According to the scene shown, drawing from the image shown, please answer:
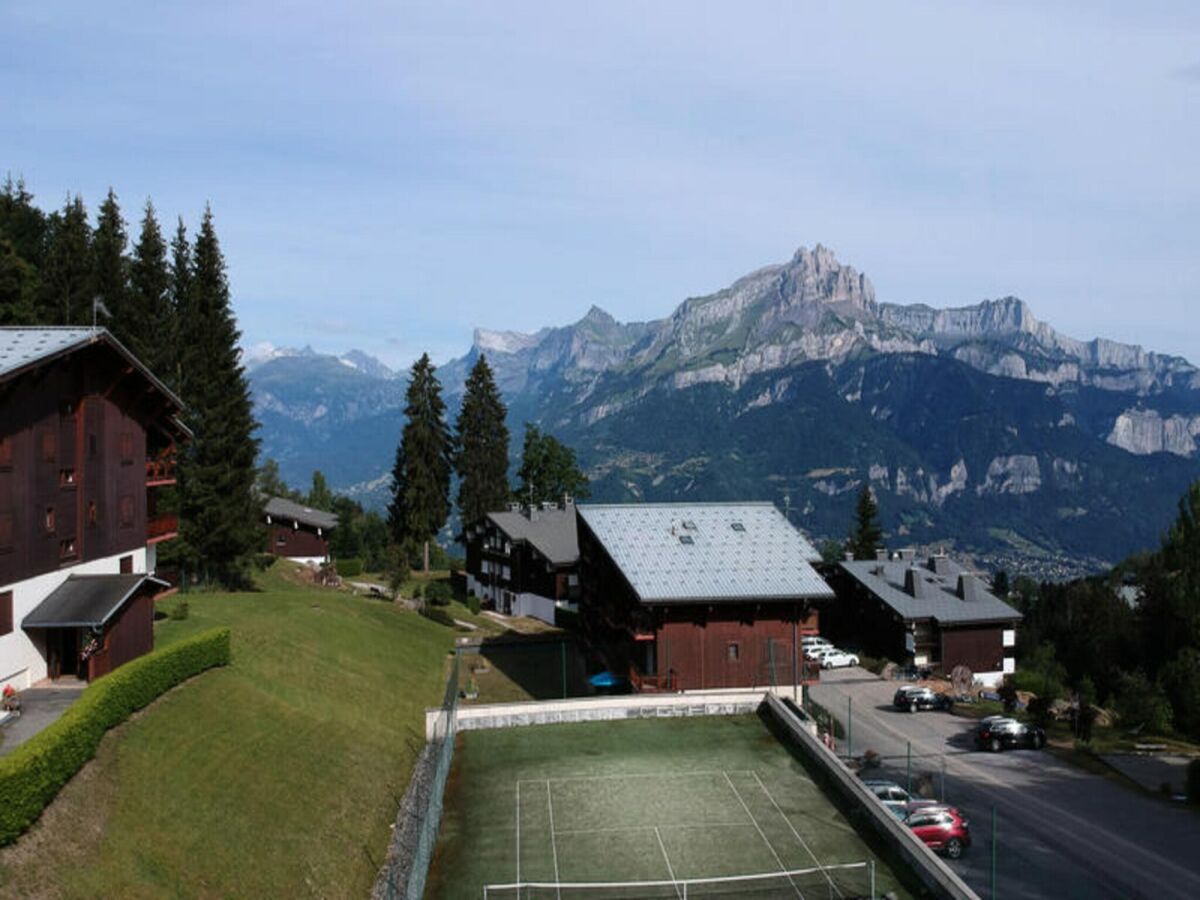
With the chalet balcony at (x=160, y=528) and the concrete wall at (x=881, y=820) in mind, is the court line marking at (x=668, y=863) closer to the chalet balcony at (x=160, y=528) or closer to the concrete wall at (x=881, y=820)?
the concrete wall at (x=881, y=820)

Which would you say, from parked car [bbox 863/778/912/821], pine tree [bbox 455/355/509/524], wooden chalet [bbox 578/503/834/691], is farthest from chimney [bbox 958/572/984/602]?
pine tree [bbox 455/355/509/524]

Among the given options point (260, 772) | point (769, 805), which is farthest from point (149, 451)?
point (769, 805)

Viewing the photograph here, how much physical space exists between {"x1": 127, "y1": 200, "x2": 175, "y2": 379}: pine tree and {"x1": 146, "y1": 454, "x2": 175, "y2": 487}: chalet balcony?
521 inches

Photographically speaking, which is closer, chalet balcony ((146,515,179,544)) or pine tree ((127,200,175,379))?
chalet balcony ((146,515,179,544))

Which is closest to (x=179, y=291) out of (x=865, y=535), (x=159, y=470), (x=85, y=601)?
(x=159, y=470)

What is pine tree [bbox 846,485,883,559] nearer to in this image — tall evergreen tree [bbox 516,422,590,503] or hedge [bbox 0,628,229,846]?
tall evergreen tree [bbox 516,422,590,503]

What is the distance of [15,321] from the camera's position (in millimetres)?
66438

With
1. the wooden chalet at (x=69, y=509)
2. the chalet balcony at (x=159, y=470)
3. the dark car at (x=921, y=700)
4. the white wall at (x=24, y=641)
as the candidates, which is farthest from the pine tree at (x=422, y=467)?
the white wall at (x=24, y=641)

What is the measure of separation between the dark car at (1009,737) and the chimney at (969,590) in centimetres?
2725

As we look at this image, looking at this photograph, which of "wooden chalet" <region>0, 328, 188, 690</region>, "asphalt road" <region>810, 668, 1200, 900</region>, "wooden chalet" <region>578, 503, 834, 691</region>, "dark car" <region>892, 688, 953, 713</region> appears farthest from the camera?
"dark car" <region>892, 688, 953, 713</region>

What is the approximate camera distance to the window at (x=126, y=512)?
4250 cm

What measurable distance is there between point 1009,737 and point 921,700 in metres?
9.35

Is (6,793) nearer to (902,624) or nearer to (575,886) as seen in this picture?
(575,886)

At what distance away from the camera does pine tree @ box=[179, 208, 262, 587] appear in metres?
60.7
